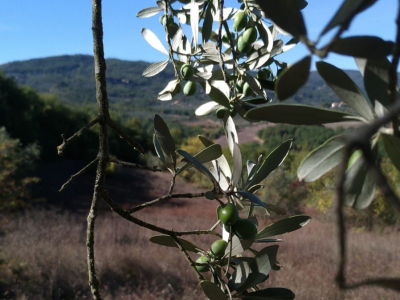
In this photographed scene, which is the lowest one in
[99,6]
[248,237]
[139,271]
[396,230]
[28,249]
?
[396,230]

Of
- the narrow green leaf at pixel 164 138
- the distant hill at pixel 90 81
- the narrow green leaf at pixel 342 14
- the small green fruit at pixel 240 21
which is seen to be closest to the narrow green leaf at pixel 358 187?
the narrow green leaf at pixel 342 14

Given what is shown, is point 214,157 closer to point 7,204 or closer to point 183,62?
point 183,62

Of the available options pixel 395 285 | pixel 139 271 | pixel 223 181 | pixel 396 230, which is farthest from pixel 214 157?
pixel 396 230

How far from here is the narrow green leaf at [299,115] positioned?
0.71ft

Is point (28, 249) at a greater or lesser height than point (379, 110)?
lesser

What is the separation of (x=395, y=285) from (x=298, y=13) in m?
0.11

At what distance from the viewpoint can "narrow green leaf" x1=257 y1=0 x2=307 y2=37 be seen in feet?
0.55

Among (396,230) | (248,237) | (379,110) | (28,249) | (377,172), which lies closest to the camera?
(377,172)

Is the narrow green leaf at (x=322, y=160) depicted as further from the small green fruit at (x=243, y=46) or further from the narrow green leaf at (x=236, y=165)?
the small green fruit at (x=243, y=46)

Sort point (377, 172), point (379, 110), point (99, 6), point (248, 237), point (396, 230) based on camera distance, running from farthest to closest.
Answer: point (396, 230), point (99, 6), point (248, 237), point (379, 110), point (377, 172)

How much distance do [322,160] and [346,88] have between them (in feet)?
0.16

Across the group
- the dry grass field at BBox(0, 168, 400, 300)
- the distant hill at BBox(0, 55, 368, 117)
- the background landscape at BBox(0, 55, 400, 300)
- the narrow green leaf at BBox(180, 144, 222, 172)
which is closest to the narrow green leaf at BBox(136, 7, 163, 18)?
the background landscape at BBox(0, 55, 400, 300)

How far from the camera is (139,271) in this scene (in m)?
4.61

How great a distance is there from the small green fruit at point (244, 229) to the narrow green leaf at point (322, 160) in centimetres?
11
